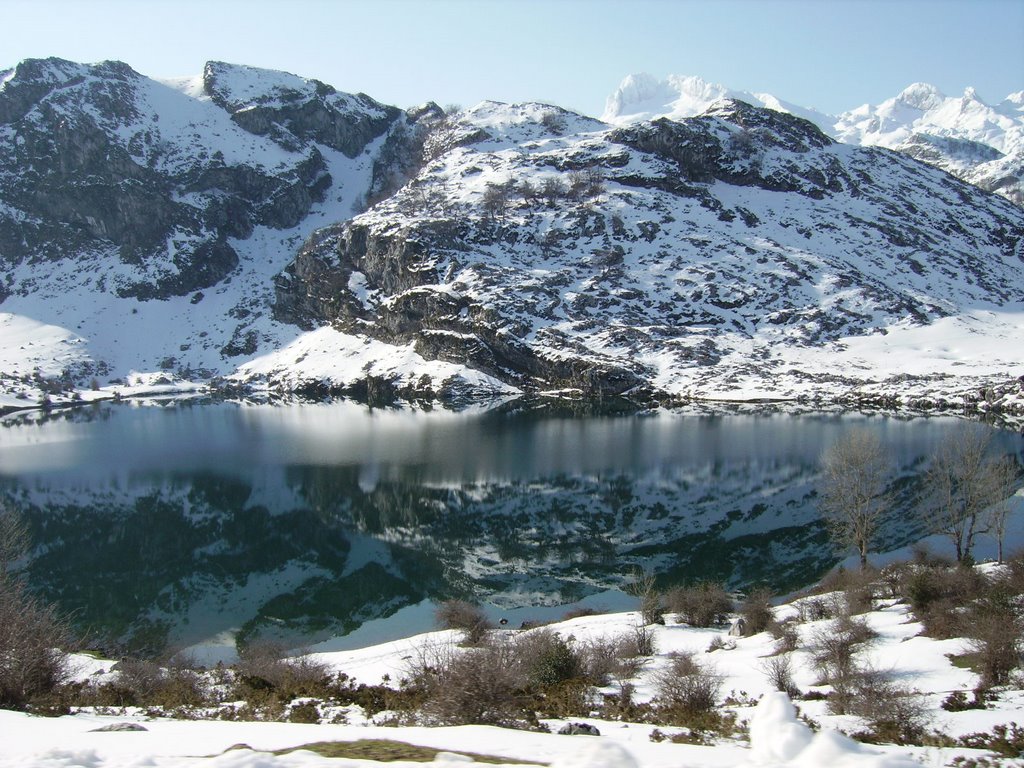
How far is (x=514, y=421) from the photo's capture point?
98438mm

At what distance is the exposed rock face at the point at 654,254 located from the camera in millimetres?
127750

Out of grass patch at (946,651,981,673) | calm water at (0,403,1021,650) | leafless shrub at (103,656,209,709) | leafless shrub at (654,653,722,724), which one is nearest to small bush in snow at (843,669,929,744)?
grass patch at (946,651,981,673)

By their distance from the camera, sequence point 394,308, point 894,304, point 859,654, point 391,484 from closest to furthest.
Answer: point 859,654 < point 391,484 < point 894,304 < point 394,308

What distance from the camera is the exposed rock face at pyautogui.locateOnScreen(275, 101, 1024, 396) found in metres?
128

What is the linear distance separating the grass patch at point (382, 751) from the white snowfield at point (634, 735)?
0.89 ft

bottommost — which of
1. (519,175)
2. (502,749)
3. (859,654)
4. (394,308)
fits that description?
(859,654)

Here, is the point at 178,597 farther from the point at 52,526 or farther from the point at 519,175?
the point at 519,175

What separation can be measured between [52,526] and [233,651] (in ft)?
107

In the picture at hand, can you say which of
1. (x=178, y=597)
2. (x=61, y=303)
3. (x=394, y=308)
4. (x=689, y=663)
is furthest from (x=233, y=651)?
(x=61, y=303)

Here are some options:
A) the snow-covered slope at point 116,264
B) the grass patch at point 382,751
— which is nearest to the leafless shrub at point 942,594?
the grass patch at point 382,751

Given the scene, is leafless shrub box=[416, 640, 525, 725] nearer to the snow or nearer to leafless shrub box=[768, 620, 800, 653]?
leafless shrub box=[768, 620, 800, 653]

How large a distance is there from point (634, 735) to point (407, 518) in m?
42.1

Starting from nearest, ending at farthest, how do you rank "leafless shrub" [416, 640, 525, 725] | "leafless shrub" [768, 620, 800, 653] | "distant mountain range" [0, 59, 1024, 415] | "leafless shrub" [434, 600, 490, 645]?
1. "leafless shrub" [416, 640, 525, 725]
2. "leafless shrub" [768, 620, 800, 653]
3. "leafless shrub" [434, 600, 490, 645]
4. "distant mountain range" [0, 59, 1024, 415]

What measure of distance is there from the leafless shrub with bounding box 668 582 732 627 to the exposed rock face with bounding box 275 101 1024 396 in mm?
85359
